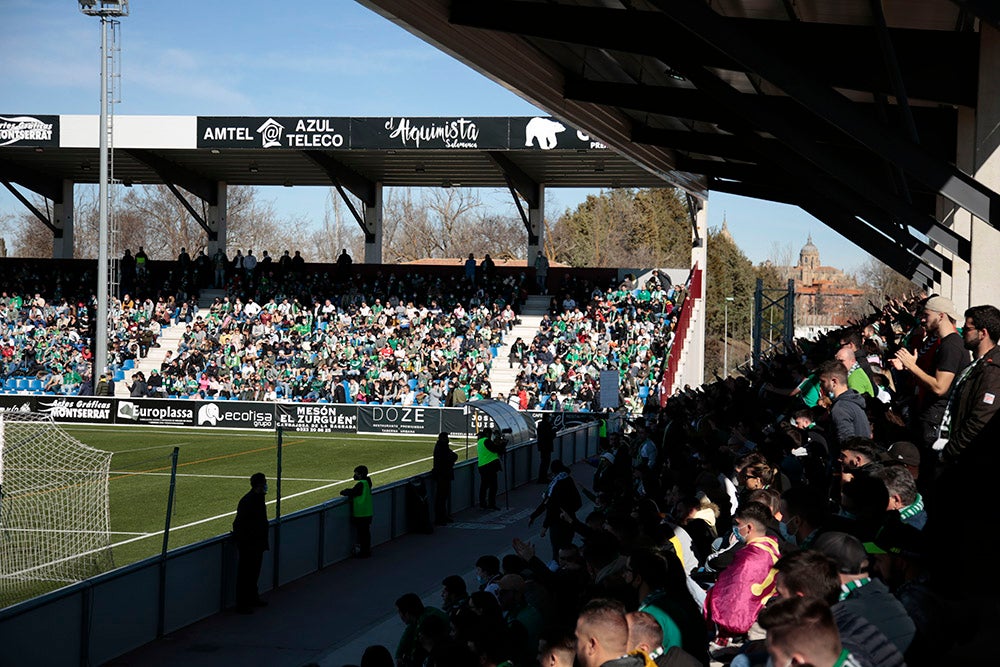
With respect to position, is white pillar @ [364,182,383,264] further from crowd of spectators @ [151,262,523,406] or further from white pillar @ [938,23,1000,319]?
white pillar @ [938,23,1000,319]

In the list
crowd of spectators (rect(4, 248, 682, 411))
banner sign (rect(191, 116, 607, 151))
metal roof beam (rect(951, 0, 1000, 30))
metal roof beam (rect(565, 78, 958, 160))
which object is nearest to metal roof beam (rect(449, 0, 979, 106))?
metal roof beam (rect(565, 78, 958, 160))

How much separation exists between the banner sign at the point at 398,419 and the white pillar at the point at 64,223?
22683 millimetres

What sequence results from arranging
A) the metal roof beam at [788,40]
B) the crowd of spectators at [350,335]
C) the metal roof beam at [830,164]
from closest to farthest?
the metal roof beam at [788,40] → the metal roof beam at [830,164] → the crowd of spectators at [350,335]

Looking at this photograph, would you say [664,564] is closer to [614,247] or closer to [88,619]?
[88,619]

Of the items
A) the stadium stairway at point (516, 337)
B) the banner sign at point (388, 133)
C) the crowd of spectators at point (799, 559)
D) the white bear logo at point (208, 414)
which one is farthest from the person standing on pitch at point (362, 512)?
the banner sign at point (388, 133)

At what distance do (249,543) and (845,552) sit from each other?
9415mm

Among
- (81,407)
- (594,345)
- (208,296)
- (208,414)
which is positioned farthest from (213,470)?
(208,296)

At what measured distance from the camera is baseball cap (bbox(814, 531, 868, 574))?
4984 mm

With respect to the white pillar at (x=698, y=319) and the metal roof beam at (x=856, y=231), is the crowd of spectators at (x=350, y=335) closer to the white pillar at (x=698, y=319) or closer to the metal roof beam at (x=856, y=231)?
the white pillar at (x=698, y=319)

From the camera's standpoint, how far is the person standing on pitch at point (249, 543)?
13.0m

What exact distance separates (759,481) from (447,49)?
7.32 meters

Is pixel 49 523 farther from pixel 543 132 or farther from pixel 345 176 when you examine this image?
pixel 345 176

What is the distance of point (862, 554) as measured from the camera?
503cm

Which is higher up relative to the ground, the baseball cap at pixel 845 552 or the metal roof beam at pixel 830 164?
the metal roof beam at pixel 830 164
